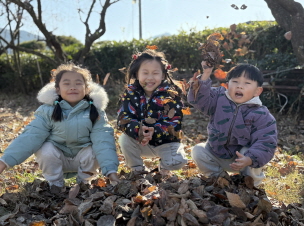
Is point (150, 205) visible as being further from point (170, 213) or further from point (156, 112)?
point (156, 112)

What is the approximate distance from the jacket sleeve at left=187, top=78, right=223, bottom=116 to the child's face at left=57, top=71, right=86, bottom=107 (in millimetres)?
954

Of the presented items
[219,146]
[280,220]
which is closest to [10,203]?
[219,146]

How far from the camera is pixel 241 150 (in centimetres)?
287

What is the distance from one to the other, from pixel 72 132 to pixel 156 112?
76cm

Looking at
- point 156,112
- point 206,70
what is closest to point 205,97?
point 206,70

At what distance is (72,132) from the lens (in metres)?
2.94

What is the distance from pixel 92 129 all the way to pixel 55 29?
630 centimetres

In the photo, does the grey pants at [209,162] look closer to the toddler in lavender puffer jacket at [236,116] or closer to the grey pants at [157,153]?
the toddler in lavender puffer jacket at [236,116]

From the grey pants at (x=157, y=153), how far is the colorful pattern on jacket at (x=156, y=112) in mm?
75

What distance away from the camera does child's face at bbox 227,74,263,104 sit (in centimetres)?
281

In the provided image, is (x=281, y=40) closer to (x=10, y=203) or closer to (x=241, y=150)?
(x=241, y=150)

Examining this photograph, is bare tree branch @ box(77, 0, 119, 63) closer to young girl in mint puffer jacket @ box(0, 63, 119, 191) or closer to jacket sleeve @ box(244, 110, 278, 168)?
young girl in mint puffer jacket @ box(0, 63, 119, 191)

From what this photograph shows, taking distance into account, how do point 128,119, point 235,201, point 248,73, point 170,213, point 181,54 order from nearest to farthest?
point 170,213, point 235,201, point 248,73, point 128,119, point 181,54

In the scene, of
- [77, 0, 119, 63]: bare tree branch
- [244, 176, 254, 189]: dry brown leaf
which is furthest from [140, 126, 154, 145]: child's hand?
[77, 0, 119, 63]: bare tree branch
